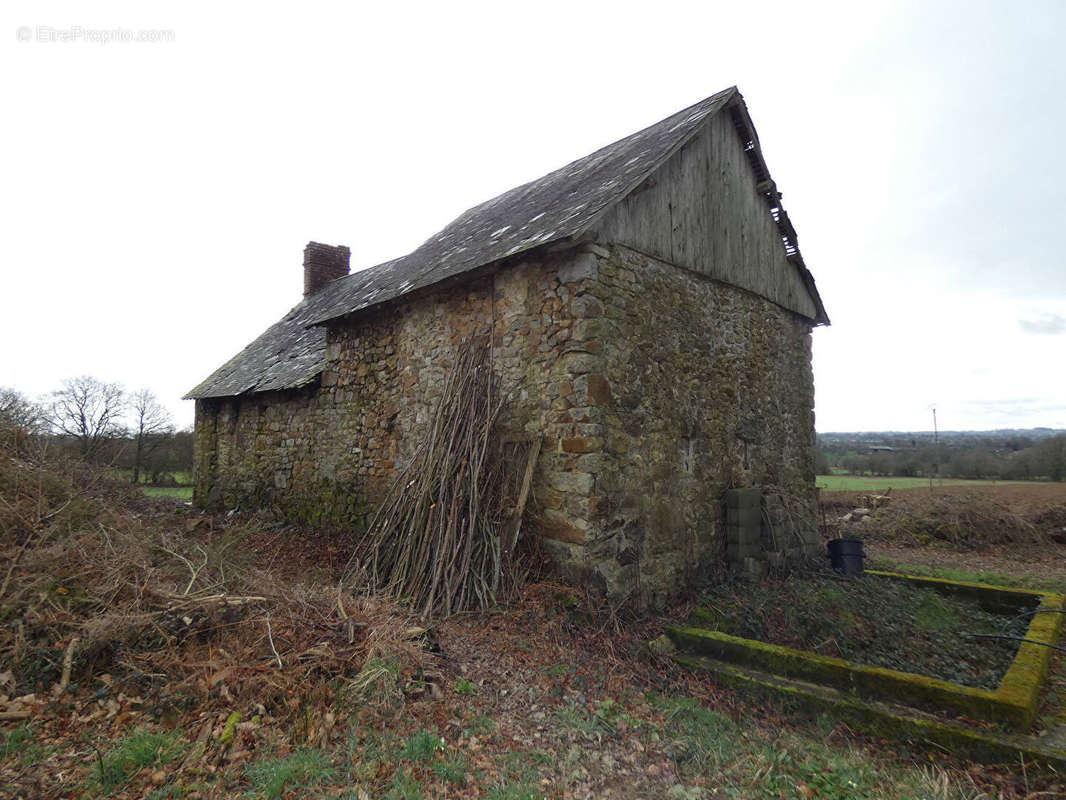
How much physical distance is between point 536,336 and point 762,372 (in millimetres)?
4552

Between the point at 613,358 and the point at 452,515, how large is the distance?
2.65 metres

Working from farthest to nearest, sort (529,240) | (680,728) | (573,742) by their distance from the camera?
1. (529,240)
2. (680,728)
3. (573,742)

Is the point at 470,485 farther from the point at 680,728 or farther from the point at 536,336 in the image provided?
the point at 680,728

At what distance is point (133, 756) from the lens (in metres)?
3.39

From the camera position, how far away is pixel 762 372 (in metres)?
9.48

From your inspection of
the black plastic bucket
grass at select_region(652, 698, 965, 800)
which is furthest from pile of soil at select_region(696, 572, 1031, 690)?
grass at select_region(652, 698, 965, 800)

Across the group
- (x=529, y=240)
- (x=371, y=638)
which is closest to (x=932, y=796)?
(x=371, y=638)

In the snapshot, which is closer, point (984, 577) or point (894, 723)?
point (894, 723)

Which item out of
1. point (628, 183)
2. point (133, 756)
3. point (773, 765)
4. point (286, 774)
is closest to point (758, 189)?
point (628, 183)

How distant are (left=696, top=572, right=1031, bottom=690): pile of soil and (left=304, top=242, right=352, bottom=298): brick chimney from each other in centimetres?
1548

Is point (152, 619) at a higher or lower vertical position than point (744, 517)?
lower

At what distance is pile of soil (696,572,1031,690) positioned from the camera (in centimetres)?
654

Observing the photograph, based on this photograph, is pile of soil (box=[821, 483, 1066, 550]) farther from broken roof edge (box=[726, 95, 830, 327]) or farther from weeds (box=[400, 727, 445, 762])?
weeds (box=[400, 727, 445, 762])

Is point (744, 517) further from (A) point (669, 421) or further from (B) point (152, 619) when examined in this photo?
(B) point (152, 619)
